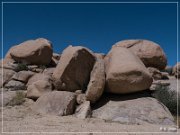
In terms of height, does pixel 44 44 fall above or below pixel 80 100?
above

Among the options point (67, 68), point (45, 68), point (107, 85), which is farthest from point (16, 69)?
point (107, 85)

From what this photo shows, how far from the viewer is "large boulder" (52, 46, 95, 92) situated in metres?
11.5

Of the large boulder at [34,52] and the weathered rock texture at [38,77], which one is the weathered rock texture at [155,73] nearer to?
the large boulder at [34,52]

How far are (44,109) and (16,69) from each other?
22.9ft

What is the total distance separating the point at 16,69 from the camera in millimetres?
16781

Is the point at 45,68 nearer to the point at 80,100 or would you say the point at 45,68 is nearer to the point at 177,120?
the point at 80,100

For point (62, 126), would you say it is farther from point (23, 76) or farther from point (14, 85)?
point (23, 76)

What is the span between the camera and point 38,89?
12.0 meters

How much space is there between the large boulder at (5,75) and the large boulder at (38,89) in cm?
343

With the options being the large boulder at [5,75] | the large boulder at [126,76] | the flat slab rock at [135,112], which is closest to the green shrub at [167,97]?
the large boulder at [126,76]

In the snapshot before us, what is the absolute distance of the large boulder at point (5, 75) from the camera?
49.9 ft

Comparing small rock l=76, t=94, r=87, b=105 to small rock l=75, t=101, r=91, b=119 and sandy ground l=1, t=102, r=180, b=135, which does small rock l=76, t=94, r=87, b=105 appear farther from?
sandy ground l=1, t=102, r=180, b=135

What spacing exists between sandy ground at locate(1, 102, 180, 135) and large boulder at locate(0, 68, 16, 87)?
5.17 meters

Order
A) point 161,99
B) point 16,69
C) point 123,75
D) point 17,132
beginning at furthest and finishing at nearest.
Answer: point 16,69 → point 161,99 → point 123,75 → point 17,132
